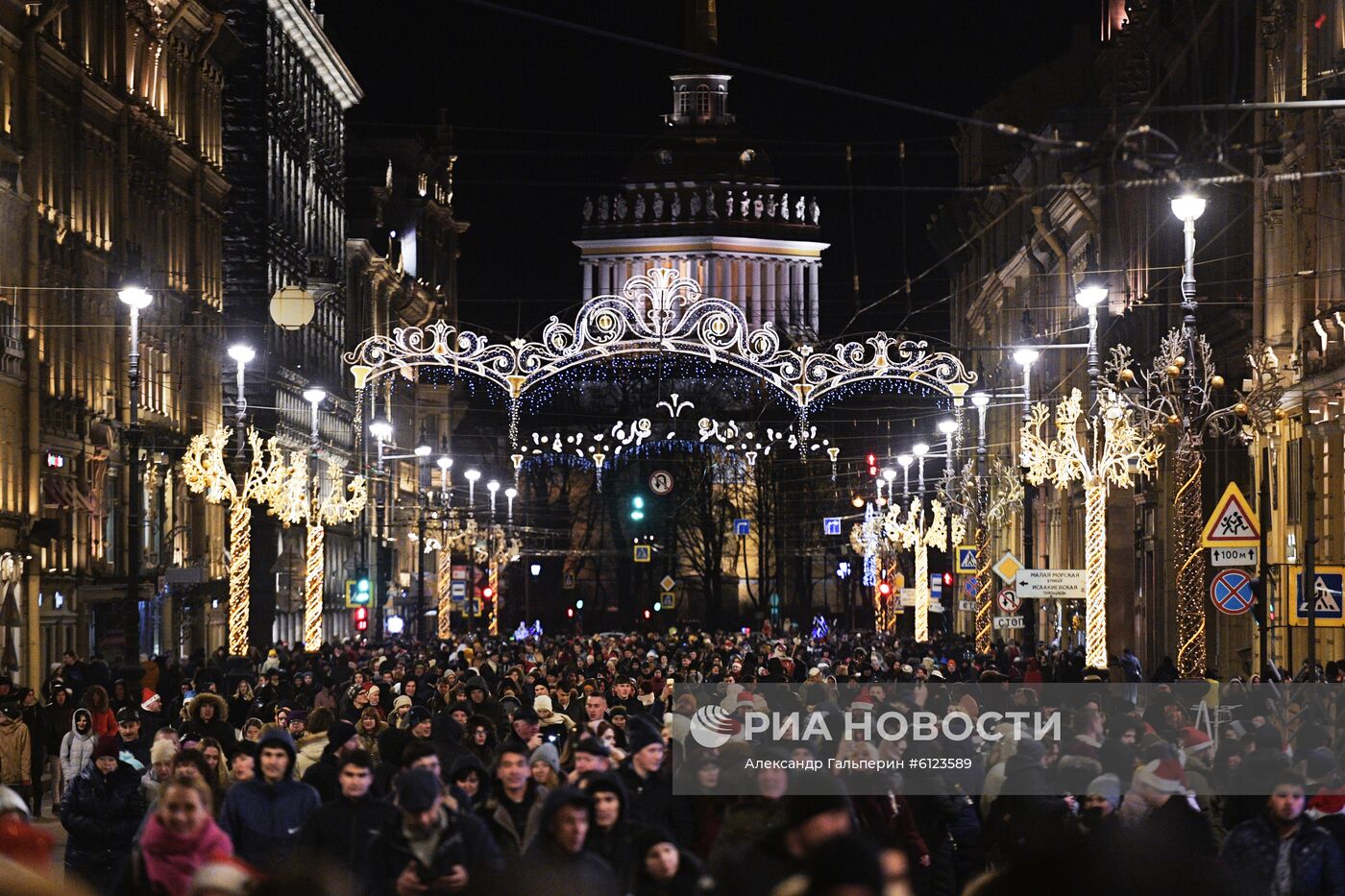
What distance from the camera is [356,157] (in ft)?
399

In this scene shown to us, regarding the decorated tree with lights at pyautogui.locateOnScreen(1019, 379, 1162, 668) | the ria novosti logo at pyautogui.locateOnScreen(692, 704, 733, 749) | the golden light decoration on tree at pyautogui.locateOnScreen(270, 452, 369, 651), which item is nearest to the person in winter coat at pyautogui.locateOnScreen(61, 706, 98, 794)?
the ria novosti logo at pyautogui.locateOnScreen(692, 704, 733, 749)

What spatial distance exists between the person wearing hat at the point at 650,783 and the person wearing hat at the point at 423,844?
5.75 ft

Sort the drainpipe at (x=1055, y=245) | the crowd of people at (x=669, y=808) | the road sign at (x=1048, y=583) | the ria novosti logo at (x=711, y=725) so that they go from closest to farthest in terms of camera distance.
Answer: the crowd of people at (x=669, y=808) → the ria novosti logo at (x=711, y=725) → the road sign at (x=1048, y=583) → the drainpipe at (x=1055, y=245)

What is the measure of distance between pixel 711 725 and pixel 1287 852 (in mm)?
7439

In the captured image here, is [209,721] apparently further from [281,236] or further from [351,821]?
[281,236]

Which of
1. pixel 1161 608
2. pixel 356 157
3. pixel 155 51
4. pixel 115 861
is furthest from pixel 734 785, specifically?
pixel 356 157

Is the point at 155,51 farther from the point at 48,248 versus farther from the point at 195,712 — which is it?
the point at 195,712

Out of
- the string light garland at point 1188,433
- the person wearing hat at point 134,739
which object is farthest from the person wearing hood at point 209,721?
the string light garland at point 1188,433

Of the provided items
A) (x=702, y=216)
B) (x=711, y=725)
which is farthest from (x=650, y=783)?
(x=702, y=216)

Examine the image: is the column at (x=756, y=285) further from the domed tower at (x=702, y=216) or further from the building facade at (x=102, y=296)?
the building facade at (x=102, y=296)

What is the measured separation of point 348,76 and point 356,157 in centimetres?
2275

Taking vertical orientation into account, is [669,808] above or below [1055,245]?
below

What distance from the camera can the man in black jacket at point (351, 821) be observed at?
40.5ft

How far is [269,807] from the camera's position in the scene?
46.6 feet
